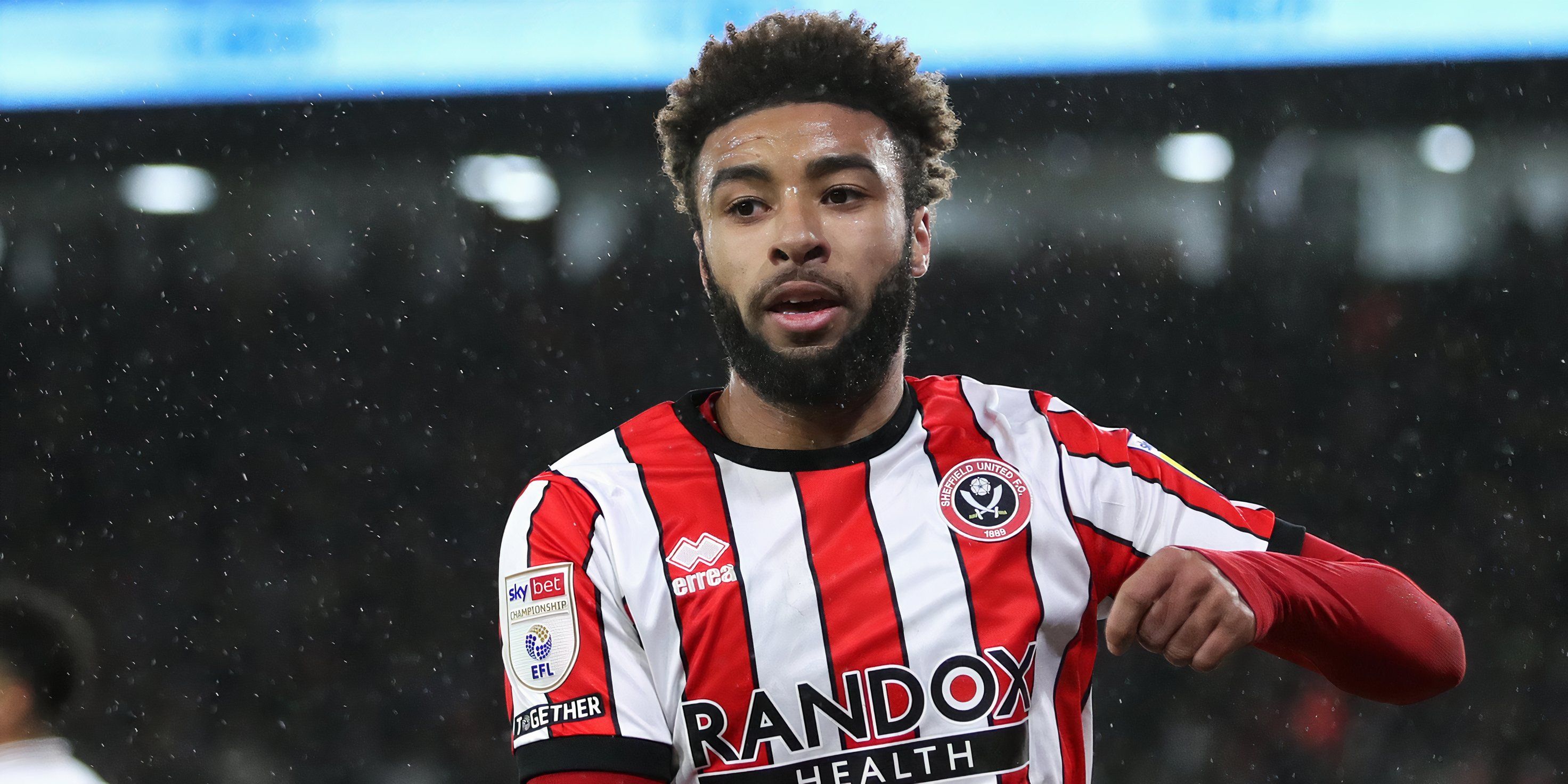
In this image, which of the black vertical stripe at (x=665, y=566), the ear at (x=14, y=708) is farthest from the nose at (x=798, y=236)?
the ear at (x=14, y=708)

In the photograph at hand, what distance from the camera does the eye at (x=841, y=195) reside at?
3.61ft

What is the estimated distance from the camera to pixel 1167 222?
13.0ft

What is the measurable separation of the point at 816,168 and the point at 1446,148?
3628 mm

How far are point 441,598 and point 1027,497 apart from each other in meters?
3.27

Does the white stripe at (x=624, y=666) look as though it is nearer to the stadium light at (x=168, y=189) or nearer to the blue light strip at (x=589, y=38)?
the blue light strip at (x=589, y=38)

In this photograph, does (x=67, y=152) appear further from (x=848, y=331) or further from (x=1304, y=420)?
(x=1304, y=420)

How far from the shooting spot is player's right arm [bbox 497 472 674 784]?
3.08ft

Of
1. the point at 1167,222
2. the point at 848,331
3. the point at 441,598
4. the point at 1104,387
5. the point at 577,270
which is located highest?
the point at 577,270

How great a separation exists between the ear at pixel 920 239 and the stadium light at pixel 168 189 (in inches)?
136

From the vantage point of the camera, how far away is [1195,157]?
3.91m

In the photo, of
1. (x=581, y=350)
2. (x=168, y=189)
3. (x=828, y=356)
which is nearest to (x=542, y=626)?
(x=828, y=356)

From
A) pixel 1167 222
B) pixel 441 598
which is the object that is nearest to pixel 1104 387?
pixel 1167 222

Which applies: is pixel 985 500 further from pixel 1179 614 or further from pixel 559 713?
pixel 559 713

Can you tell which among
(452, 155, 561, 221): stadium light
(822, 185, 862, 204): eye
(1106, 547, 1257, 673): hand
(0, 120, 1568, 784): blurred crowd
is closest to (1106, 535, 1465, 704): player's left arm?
(1106, 547, 1257, 673): hand
